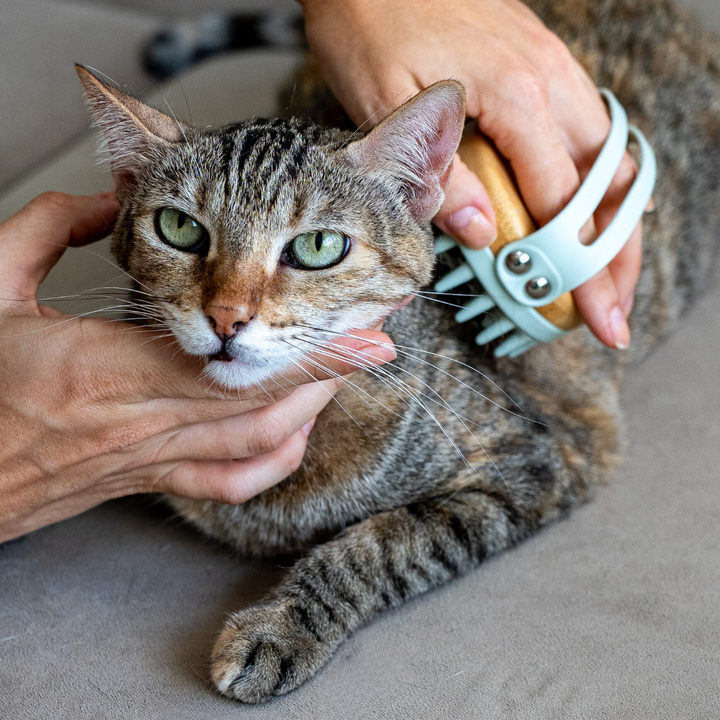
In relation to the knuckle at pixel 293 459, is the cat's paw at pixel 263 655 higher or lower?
lower

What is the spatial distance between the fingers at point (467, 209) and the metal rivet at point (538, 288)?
0.08 m

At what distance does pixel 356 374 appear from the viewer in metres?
1.15

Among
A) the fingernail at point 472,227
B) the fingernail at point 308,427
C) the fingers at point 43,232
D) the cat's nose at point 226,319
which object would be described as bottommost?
the fingernail at point 308,427

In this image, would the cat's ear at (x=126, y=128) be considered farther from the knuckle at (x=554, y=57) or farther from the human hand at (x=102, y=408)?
the knuckle at (x=554, y=57)

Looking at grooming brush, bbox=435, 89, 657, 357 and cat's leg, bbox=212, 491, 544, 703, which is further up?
grooming brush, bbox=435, 89, 657, 357

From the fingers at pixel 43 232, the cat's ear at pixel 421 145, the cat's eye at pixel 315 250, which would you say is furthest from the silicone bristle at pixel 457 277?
the fingers at pixel 43 232

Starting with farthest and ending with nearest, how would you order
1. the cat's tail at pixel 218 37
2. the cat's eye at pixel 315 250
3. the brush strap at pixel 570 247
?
1. the cat's tail at pixel 218 37
2. the brush strap at pixel 570 247
3. the cat's eye at pixel 315 250

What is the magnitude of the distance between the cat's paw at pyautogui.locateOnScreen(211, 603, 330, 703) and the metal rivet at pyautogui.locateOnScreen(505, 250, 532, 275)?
57 centimetres

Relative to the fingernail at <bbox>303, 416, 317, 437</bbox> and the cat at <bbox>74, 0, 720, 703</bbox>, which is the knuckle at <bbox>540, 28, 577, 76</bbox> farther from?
the fingernail at <bbox>303, 416, 317, 437</bbox>

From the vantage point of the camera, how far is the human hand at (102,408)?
93 centimetres

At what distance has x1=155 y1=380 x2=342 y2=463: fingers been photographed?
3.23 feet

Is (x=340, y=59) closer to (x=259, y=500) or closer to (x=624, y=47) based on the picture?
(x=259, y=500)

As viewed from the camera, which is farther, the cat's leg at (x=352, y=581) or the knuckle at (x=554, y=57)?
the knuckle at (x=554, y=57)

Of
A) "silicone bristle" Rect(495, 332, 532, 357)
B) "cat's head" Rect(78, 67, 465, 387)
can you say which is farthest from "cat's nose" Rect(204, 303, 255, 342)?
"silicone bristle" Rect(495, 332, 532, 357)
